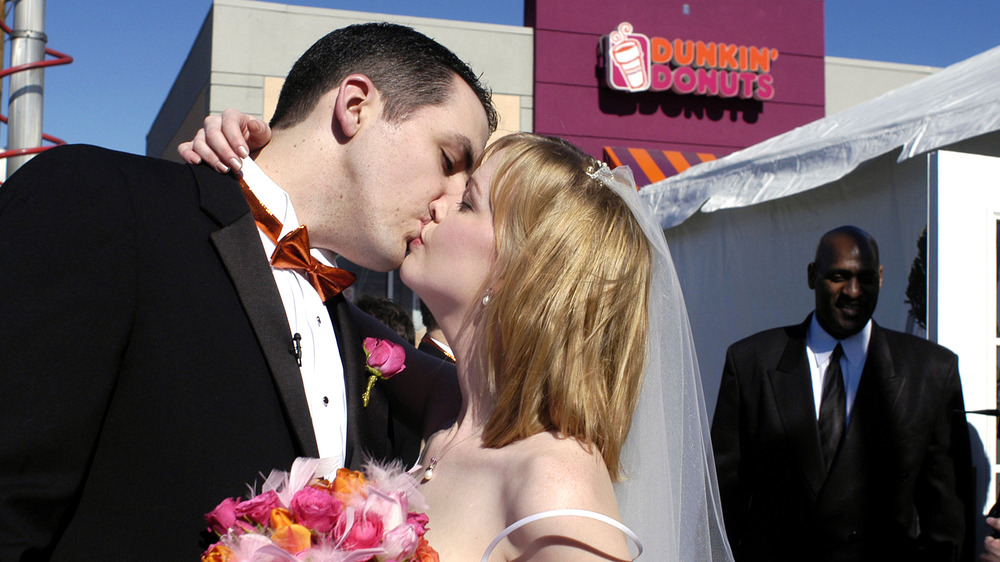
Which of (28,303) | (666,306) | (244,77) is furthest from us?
(244,77)

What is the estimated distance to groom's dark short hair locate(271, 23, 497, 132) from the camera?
7.86 feet

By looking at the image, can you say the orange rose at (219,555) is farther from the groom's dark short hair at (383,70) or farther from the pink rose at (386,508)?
the groom's dark short hair at (383,70)

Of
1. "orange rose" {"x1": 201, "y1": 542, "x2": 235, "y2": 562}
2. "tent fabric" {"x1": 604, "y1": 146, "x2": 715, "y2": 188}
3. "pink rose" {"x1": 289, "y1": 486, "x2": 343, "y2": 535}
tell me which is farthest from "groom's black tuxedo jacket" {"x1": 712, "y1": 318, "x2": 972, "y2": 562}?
"tent fabric" {"x1": 604, "y1": 146, "x2": 715, "y2": 188}

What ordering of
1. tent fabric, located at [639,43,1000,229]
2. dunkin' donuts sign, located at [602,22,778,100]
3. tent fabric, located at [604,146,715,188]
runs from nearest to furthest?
1. tent fabric, located at [639,43,1000,229]
2. tent fabric, located at [604,146,715,188]
3. dunkin' donuts sign, located at [602,22,778,100]

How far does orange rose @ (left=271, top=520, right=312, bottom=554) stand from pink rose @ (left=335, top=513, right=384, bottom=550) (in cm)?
7

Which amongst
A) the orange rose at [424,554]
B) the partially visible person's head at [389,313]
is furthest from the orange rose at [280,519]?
the partially visible person's head at [389,313]

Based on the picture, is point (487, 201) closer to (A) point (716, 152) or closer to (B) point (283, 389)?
(B) point (283, 389)

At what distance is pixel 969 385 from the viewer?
3.73 metres

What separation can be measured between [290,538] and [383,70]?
1447 mm

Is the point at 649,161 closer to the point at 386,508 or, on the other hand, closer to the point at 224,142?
the point at 224,142

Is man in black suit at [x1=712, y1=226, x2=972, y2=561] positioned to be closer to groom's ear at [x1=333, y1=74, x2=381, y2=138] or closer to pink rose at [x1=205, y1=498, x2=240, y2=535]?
groom's ear at [x1=333, y1=74, x2=381, y2=138]

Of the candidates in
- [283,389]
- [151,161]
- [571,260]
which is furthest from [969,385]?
[151,161]

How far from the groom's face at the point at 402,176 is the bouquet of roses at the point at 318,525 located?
3.03 ft

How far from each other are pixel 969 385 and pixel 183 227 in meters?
3.48
